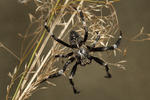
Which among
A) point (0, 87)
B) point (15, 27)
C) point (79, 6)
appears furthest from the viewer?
point (15, 27)

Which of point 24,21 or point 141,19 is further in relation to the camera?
point 141,19

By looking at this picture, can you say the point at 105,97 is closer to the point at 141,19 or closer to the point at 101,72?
the point at 101,72

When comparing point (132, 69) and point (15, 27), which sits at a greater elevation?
point (15, 27)

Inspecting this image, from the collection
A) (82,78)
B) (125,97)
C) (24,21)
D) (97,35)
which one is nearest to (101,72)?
(82,78)

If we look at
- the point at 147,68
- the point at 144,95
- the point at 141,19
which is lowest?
the point at 144,95

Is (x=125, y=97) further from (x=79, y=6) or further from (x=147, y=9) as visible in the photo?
(x=79, y=6)

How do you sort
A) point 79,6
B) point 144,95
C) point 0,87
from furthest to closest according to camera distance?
point 144,95 → point 0,87 → point 79,6
